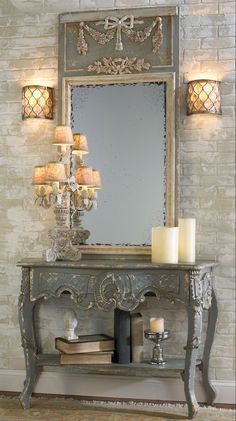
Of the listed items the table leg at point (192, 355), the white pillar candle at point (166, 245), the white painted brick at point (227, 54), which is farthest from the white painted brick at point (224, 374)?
the white painted brick at point (227, 54)

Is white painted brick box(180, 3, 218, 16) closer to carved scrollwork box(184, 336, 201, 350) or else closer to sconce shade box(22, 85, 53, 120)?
sconce shade box(22, 85, 53, 120)

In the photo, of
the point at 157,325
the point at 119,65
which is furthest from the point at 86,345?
the point at 119,65

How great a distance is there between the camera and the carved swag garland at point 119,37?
14.0 ft

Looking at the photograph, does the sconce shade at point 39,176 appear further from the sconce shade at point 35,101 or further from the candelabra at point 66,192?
the sconce shade at point 35,101

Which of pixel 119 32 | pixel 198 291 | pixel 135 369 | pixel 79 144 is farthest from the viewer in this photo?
pixel 119 32

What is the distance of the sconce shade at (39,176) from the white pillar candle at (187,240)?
840 millimetres

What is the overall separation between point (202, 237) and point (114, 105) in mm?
970

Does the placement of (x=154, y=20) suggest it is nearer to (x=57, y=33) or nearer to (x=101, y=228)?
(x=57, y=33)

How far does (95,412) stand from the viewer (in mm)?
4117

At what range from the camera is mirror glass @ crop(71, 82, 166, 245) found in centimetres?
427

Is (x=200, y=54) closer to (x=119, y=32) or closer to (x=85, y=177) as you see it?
(x=119, y=32)

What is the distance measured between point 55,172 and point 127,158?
19.8 inches

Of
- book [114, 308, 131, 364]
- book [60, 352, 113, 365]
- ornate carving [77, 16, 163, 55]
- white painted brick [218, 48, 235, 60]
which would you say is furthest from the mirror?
book [60, 352, 113, 365]

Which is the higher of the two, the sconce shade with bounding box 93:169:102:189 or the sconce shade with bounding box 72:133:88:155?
the sconce shade with bounding box 72:133:88:155
